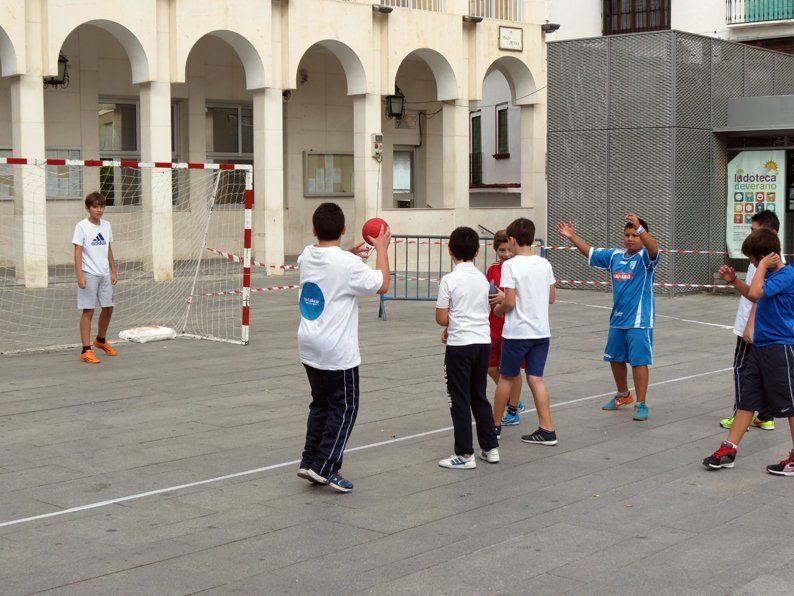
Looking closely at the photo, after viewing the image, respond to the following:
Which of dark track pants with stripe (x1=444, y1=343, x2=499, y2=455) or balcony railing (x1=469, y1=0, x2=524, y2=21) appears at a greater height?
balcony railing (x1=469, y1=0, x2=524, y2=21)

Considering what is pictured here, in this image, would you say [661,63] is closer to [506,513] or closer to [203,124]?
[203,124]

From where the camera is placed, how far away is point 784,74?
23906 millimetres

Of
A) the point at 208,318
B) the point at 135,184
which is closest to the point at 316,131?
the point at 135,184

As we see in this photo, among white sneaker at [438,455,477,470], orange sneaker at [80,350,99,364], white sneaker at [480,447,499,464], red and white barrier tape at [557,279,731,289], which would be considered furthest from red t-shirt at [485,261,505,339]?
red and white barrier tape at [557,279,731,289]

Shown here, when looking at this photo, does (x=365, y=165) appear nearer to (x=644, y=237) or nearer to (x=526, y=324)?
(x=644, y=237)

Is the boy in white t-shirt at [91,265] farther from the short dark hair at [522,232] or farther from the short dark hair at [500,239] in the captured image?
the short dark hair at [522,232]

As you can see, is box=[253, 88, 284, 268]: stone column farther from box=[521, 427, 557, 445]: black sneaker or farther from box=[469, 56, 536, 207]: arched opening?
box=[521, 427, 557, 445]: black sneaker

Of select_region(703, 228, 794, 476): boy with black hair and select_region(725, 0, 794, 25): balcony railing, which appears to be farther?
select_region(725, 0, 794, 25): balcony railing

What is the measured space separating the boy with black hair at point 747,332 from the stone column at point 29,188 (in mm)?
14138

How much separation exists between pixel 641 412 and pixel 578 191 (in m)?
12.8

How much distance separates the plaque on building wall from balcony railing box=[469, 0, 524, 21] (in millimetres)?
390

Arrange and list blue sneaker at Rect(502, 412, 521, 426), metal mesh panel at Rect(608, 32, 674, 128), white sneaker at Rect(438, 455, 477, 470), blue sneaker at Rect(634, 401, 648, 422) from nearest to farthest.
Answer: white sneaker at Rect(438, 455, 477, 470) → blue sneaker at Rect(502, 412, 521, 426) → blue sneaker at Rect(634, 401, 648, 422) → metal mesh panel at Rect(608, 32, 674, 128)

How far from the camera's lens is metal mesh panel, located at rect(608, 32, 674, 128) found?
803 inches

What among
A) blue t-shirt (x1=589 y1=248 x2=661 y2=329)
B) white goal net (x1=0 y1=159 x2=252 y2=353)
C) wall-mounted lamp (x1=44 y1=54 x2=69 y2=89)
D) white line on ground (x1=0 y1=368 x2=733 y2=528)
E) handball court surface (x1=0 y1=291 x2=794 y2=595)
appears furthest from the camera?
wall-mounted lamp (x1=44 y1=54 x2=69 y2=89)
